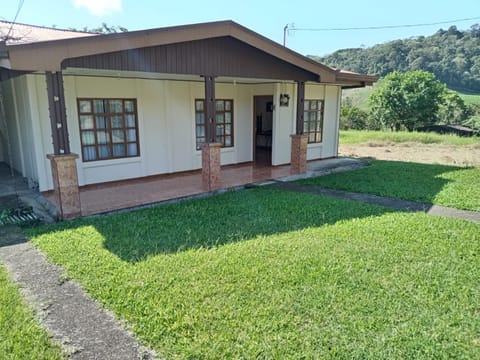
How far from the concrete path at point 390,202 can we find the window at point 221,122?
2.70m

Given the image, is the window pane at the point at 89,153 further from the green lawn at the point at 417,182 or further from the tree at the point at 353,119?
the tree at the point at 353,119

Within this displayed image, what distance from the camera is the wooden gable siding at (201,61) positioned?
20.1 feet

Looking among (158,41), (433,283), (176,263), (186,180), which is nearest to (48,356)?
(176,263)

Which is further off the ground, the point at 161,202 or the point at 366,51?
the point at 366,51

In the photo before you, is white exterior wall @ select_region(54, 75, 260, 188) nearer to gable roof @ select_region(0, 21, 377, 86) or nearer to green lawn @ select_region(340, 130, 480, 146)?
gable roof @ select_region(0, 21, 377, 86)

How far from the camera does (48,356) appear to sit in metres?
2.78

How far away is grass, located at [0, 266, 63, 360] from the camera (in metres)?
2.81

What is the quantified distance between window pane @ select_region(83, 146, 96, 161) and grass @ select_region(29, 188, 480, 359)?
8.71ft

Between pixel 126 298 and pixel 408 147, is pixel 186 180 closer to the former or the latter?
pixel 126 298

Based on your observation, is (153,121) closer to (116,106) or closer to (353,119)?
(116,106)

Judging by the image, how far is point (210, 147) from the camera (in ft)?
24.6

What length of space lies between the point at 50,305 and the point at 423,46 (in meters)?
46.9

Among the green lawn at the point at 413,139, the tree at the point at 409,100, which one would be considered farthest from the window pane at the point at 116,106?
the tree at the point at 409,100

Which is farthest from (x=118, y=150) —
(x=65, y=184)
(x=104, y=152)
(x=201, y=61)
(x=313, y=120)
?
(x=313, y=120)
